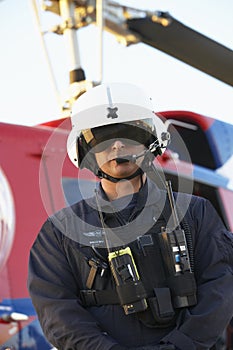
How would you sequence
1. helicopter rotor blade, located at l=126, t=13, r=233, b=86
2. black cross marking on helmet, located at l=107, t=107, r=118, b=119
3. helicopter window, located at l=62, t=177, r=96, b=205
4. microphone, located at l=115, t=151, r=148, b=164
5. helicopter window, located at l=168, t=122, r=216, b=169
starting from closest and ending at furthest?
microphone, located at l=115, t=151, r=148, b=164 < black cross marking on helmet, located at l=107, t=107, r=118, b=119 < helicopter window, located at l=62, t=177, r=96, b=205 < helicopter rotor blade, located at l=126, t=13, r=233, b=86 < helicopter window, located at l=168, t=122, r=216, b=169

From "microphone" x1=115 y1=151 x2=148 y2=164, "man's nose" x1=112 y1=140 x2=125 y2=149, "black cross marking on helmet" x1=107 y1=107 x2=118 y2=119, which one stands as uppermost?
"black cross marking on helmet" x1=107 y1=107 x2=118 y2=119

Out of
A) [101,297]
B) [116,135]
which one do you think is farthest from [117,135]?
[101,297]

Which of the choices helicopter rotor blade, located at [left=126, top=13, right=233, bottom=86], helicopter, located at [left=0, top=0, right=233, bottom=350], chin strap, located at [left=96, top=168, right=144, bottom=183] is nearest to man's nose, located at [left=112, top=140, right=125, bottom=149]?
chin strap, located at [left=96, top=168, right=144, bottom=183]

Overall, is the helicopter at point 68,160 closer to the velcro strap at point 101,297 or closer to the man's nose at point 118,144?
the man's nose at point 118,144

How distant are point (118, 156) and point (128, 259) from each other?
1.18 feet

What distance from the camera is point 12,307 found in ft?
12.1

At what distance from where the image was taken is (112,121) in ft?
8.44

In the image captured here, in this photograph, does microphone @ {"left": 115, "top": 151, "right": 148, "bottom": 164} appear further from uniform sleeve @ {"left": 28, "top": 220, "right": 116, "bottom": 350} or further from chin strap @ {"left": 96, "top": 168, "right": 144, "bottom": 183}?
uniform sleeve @ {"left": 28, "top": 220, "right": 116, "bottom": 350}

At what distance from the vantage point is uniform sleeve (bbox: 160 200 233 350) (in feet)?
7.57

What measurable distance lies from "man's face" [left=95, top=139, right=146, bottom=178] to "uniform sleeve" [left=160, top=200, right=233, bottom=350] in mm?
276

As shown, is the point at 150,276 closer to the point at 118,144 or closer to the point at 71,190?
the point at 118,144

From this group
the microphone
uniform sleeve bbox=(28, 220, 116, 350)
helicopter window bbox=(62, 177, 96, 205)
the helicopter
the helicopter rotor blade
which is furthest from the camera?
A: the helicopter rotor blade

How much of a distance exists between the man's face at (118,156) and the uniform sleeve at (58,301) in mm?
287

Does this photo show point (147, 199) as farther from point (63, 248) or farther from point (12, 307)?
point (12, 307)
